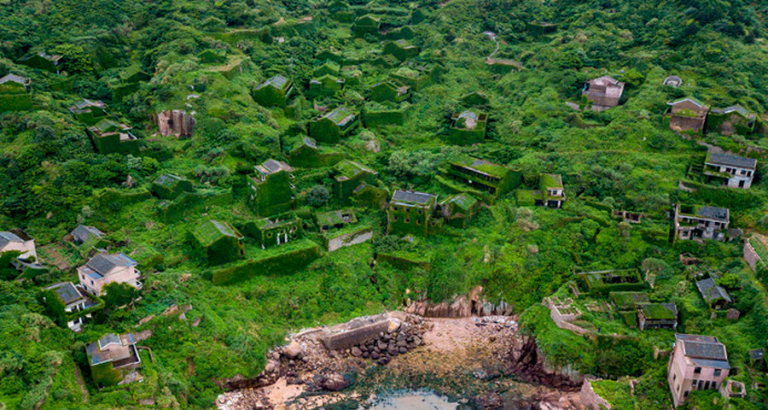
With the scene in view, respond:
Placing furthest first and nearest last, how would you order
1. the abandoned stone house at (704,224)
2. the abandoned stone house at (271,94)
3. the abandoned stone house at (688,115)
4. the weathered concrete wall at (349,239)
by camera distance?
the abandoned stone house at (271,94) < the abandoned stone house at (688,115) < the weathered concrete wall at (349,239) < the abandoned stone house at (704,224)

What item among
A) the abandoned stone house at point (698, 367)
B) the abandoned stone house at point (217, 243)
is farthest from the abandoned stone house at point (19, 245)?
the abandoned stone house at point (698, 367)

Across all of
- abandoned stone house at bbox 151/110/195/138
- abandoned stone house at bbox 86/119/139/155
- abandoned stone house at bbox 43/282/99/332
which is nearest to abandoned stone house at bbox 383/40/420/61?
abandoned stone house at bbox 151/110/195/138

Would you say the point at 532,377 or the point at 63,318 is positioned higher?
the point at 63,318

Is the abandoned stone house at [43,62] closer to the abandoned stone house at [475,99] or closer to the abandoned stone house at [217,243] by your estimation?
the abandoned stone house at [217,243]

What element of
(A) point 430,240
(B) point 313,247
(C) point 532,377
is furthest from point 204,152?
(C) point 532,377

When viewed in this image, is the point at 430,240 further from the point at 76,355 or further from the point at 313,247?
the point at 76,355

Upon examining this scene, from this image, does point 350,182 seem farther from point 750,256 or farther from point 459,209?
point 750,256

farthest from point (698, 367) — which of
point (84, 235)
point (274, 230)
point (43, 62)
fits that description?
point (43, 62)
